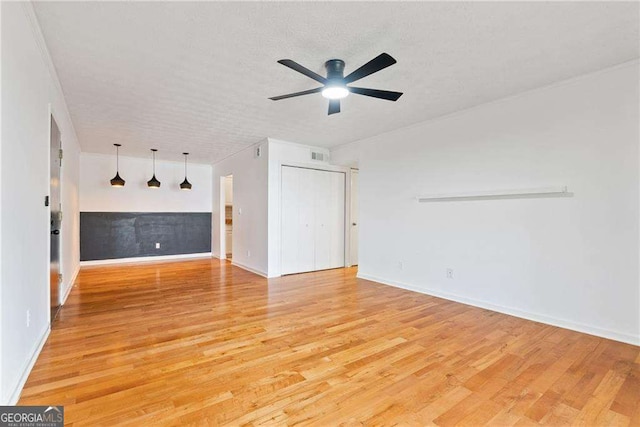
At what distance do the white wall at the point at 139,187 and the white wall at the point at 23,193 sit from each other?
4221mm

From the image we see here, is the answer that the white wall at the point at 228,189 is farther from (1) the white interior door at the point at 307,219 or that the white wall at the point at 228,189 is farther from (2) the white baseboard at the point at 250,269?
(1) the white interior door at the point at 307,219

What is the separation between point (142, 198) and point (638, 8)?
8.59 m

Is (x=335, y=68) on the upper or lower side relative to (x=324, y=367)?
upper

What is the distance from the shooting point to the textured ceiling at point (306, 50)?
210 cm

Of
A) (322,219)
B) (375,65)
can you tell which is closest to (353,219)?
(322,219)

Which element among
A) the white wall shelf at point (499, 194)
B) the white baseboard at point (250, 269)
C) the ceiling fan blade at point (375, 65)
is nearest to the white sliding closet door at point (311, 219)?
the white baseboard at point (250, 269)

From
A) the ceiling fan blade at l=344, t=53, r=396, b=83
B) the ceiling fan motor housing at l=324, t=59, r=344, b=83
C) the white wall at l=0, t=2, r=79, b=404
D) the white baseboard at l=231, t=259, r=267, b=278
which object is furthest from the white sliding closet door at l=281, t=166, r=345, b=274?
the white wall at l=0, t=2, r=79, b=404

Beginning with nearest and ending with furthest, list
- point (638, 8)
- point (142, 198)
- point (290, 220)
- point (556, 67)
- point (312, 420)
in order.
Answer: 1. point (312, 420)
2. point (638, 8)
3. point (556, 67)
4. point (290, 220)
5. point (142, 198)

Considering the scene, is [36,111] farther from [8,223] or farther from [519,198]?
[519,198]

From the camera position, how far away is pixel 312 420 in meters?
→ 1.74

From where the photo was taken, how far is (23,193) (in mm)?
2109

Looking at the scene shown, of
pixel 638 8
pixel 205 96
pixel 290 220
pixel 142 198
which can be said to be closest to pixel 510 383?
pixel 638 8

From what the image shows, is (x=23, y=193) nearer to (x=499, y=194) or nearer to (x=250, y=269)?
(x=250, y=269)

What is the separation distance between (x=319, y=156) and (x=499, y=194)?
11.4 feet
